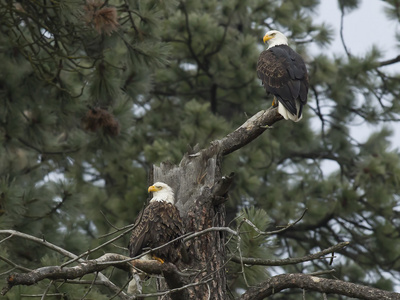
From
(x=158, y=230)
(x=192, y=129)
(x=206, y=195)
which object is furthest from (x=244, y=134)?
(x=192, y=129)

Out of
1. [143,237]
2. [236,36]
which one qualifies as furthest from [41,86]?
[236,36]

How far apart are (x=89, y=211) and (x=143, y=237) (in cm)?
592

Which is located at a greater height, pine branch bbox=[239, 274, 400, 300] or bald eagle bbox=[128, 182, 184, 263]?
bald eagle bbox=[128, 182, 184, 263]

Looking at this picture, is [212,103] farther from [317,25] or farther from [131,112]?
[131,112]

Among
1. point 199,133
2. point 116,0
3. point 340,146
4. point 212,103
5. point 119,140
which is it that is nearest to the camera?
point 116,0

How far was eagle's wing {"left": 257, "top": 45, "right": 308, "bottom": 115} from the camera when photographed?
16.8ft

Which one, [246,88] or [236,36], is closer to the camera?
[246,88]

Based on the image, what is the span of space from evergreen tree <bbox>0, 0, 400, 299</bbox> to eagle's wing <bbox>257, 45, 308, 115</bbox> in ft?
3.25

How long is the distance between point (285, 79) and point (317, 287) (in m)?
2.08

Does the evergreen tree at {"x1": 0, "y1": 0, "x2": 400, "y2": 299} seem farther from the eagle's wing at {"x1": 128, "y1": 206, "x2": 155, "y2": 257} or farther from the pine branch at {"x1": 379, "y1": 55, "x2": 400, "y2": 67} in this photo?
the eagle's wing at {"x1": 128, "y1": 206, "x2": 155, "y2": 257}

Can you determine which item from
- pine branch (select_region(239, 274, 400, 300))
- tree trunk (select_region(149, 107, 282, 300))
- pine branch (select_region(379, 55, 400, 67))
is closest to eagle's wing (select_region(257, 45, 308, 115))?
tree trunk (select_region(149, 107, 282, 300))

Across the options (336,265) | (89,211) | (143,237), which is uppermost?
(89,211)

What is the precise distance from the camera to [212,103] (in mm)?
9828

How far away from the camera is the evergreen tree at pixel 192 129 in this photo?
21.2 ft
